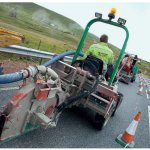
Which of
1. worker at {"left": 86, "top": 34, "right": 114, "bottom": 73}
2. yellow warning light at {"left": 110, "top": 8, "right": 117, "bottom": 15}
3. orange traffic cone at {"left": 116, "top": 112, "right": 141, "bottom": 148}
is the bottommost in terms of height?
orange traffic cone at {"left": 116, "top": 112, "right": 141, "bottom": 148}

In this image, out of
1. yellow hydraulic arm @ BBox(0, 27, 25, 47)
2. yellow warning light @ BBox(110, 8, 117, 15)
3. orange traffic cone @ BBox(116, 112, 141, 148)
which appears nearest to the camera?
yellow hydraulic arm @ BBox(0, 27, 25, 47)

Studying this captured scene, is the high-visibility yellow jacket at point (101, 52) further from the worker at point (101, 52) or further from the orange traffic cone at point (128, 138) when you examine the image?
the orange traffic cone at point (128, 138)

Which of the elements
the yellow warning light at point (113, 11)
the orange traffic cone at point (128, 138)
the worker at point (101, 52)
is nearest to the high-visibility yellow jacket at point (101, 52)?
the worker at point (101, 52)

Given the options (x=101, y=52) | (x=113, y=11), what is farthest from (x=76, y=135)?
(x=113, y=11)

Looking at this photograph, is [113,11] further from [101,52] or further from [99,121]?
[99,121]

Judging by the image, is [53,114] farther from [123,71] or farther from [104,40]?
[123,71]

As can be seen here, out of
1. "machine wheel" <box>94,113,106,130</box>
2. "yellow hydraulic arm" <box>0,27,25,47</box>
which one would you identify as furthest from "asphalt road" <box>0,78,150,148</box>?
"yellow hydraulic arm" <box>0,27,25,47</box>

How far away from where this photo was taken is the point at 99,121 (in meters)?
7.55

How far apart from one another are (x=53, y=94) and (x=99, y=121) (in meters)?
2.03

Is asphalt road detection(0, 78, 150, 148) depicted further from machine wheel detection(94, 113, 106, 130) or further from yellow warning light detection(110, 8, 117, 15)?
yellow warning light detection(110, 8, 117, 15)

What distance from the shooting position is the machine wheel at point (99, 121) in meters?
7.49

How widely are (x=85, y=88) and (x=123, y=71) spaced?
15386 millimetres

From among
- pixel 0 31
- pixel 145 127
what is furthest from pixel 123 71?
pixel 0 31

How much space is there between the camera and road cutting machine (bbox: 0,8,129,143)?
→ 16.3ft
